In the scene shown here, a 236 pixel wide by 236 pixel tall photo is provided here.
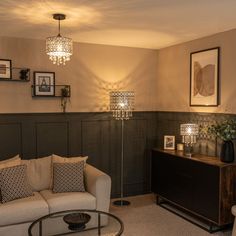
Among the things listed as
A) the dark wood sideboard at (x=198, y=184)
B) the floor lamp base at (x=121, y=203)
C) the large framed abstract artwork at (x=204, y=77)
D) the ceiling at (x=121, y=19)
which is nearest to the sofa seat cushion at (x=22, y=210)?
the floor lamp base at (x=121, y=203)

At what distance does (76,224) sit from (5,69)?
2.44m

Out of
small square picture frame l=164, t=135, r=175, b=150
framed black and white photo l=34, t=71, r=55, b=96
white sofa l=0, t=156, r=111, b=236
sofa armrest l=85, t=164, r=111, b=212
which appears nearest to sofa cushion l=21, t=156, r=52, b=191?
white sofa l=0, t=156, r=111, b=236

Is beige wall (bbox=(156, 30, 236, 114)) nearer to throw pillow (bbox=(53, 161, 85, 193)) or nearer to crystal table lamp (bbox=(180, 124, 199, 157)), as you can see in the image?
crystal table lamp (bbox=(180, 124, 199, 157))

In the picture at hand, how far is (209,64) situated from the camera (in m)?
4.14

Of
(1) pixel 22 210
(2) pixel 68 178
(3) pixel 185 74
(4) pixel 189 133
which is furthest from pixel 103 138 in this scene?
(1) pixel 22 210

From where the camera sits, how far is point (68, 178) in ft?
12.2

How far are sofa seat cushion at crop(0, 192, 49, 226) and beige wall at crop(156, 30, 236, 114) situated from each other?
100 inches

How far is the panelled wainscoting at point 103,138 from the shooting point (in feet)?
13.9

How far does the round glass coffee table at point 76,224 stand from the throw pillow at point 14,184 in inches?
21.0

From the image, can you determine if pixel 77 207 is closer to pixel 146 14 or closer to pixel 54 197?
pixel 54 197

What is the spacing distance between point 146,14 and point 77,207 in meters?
2.31

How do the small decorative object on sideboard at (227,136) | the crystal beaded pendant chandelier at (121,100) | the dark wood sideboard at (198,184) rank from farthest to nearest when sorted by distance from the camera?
the crystal beaded pendant chandelier at (121,100)
the small decorative object on sideboard at (227,136)
the dark wood sideboard at (198,184)

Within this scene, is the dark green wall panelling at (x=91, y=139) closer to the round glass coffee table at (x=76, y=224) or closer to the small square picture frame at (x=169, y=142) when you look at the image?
the small square picture frame at (x=169, y=142)

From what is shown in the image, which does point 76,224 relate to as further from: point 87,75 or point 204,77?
point 204,77
